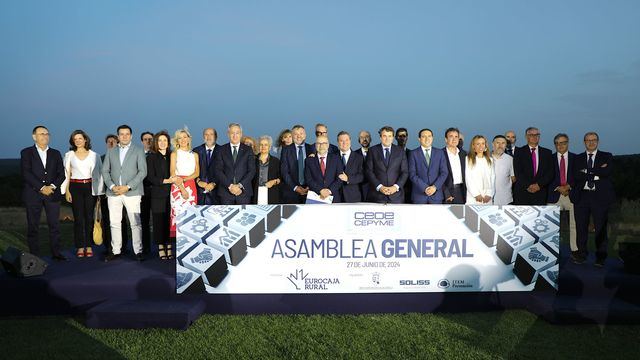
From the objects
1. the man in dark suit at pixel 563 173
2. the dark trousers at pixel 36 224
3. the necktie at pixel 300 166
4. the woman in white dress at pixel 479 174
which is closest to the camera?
the dark trousers at pixel 36 224

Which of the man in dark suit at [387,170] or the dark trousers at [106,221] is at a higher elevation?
the man in dark suit at [387,170]

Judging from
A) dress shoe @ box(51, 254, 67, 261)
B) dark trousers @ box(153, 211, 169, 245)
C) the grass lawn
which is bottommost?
the grass lawn

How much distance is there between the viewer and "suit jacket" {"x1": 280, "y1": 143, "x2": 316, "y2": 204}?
7.09 meters

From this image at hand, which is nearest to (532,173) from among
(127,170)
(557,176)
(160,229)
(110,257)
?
(557,176)

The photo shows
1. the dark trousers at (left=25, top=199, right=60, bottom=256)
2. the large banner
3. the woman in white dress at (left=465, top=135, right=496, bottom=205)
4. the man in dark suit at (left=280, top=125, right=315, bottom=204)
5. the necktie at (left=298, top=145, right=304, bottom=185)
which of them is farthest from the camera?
the necktie at (left=298, top=145, right=304, bottom=185)

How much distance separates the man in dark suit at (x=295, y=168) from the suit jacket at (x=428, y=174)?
150 cm

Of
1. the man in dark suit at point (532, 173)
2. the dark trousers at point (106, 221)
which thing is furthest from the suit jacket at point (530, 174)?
the dark trousers at point (106, 221)

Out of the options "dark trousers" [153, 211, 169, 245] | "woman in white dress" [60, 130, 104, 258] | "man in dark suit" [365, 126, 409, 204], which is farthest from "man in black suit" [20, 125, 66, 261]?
"man in dark suit" [365, 126, 409, 204]

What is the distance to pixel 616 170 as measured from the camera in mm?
32094

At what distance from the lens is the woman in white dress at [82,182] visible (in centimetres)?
666

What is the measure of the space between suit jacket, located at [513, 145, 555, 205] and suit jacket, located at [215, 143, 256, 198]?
3711 mm

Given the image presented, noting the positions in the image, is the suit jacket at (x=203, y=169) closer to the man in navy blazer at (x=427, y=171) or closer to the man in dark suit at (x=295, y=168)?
the man in dark suit at (x=295, y=168)

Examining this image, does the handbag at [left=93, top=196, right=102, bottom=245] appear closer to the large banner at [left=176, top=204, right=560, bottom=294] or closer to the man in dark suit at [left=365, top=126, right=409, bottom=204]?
the large banner at [left=176, top=204, right=560, bottom=294]

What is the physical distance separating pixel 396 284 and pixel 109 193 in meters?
3.82
